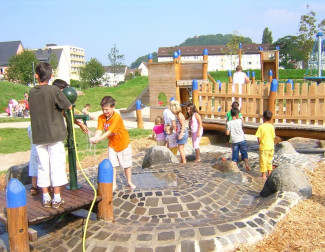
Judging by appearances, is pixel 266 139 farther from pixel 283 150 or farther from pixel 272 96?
pixel 272 96

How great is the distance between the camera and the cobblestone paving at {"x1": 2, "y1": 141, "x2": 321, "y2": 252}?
4031 mm

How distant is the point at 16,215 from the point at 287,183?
408 centimetres

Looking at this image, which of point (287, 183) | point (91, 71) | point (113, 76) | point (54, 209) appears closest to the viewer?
point (54, 209)

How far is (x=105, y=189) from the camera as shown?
4273 millimetres

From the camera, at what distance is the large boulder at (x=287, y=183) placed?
A: 5646 millimetres

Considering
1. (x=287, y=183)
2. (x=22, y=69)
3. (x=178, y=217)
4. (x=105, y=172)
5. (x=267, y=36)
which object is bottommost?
(x=178, y=217)

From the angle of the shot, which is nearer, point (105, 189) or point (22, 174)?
point (105, 189)

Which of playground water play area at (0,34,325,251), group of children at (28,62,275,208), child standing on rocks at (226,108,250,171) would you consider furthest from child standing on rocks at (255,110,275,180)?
child standing on rocks at (226,108,250,171)

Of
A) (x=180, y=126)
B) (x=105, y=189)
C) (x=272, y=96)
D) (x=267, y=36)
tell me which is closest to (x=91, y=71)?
(x=272, y=96)

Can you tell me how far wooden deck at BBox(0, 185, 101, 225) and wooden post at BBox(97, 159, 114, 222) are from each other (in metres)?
0.09

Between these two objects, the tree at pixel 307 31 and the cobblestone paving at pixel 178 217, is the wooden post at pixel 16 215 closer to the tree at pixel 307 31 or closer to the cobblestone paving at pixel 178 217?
the cobblestone paving at pixel 178 217

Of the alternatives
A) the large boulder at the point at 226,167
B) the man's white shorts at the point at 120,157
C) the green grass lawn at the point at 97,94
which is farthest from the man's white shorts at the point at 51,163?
the green grass lawn at the point at 97,94

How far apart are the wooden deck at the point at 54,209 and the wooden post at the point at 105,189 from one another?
0.09m

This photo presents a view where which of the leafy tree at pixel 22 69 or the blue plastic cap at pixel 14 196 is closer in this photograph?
the blue plastic cap at pixel 14 196
